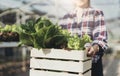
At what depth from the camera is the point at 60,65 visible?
2408mm

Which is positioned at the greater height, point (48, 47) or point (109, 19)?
point (109, 19)

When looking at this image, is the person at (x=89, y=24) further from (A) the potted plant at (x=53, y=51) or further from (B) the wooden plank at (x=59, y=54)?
(B) the wooden plank at (x=59, y=54)

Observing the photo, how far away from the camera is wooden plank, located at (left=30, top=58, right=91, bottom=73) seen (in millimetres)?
2349

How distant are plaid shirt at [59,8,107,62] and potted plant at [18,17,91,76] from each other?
23cm

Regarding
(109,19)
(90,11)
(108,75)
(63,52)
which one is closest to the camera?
(63,52)

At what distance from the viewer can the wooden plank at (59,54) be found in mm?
2348

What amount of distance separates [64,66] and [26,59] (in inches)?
206

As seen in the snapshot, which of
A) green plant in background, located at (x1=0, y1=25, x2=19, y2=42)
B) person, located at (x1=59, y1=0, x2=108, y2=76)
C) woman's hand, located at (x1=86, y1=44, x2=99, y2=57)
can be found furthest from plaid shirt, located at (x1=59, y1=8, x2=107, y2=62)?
green plant in background, located at (x1=0, y1=25, x2=19, y2=42)

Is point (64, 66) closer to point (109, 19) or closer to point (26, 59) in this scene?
point (109, 19)

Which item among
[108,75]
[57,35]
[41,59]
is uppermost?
[57,35]

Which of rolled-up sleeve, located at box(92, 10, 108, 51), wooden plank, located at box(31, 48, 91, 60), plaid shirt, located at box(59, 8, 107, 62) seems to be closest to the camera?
wooden plank, located at box(31, 48, 91, 60)

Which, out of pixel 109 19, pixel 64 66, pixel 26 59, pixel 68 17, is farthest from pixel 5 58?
pixel 64 66

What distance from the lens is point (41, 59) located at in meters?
2.47

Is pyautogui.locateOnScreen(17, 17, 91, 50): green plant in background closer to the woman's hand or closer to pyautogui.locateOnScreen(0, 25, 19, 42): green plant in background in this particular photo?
the woman's hand
